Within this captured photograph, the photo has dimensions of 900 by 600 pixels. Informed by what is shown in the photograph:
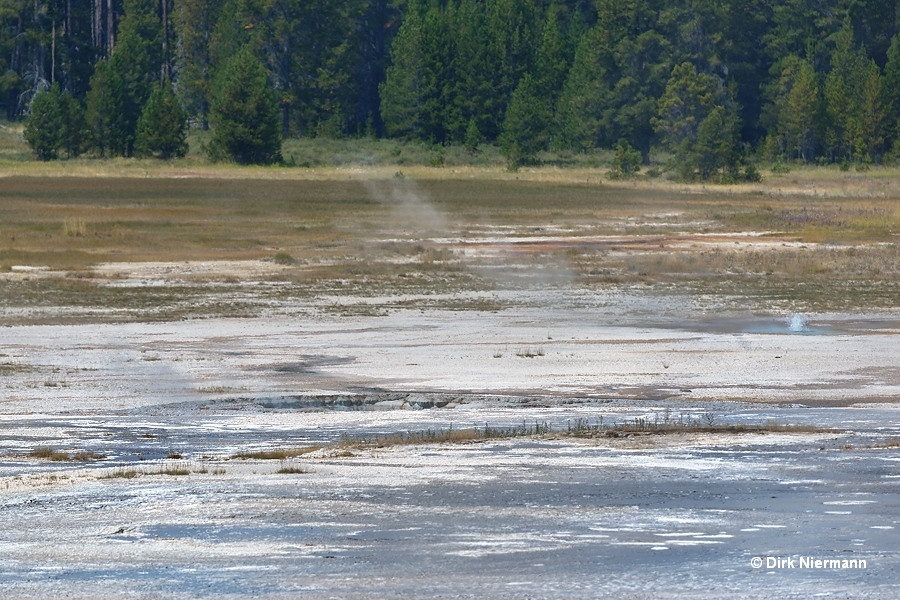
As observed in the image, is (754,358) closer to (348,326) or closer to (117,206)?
(348,326)

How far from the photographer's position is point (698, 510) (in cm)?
1147

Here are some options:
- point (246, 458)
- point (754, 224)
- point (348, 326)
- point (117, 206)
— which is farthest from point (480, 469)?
point (117, 206)

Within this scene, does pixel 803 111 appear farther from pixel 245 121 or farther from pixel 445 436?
pixel 445 436

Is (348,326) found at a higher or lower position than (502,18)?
lower

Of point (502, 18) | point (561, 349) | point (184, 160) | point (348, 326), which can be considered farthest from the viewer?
point (502, 18)

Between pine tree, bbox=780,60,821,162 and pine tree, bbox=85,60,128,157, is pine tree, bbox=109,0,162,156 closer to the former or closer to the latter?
pine tree, bbox=85,60,128,157

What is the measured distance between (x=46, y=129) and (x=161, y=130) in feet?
20.3

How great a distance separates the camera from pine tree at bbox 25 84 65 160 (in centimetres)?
8694

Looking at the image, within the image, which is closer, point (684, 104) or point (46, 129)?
point (46, 129)

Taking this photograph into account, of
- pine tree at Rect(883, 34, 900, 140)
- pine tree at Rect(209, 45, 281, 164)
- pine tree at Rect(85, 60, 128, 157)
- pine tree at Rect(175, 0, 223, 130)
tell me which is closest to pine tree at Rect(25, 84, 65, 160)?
pine tree at Rect(85, 60, 128, 157)

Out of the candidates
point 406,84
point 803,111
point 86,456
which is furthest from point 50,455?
point 406,84

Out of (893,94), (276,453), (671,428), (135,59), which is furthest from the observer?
(135,59)

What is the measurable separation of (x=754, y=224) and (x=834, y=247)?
933 cm

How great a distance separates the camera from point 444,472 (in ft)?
43.5
